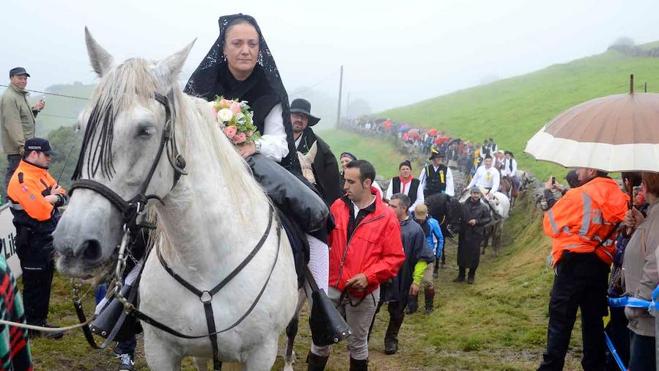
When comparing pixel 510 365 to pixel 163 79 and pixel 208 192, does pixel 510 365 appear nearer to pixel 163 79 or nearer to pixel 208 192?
pixel 208 192

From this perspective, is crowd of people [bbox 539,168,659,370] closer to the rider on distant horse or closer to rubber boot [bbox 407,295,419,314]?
rubber boot [bbox 407,295,419,314]

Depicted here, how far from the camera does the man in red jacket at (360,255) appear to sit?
4922mm

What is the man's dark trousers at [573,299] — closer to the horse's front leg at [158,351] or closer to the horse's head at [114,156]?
the horse's front leg at [158,351]

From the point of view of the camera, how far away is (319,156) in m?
5.80

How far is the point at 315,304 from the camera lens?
12.8 feet

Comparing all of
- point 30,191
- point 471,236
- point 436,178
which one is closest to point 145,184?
point 30,191

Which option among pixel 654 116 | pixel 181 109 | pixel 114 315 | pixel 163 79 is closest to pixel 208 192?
pixel 181 109

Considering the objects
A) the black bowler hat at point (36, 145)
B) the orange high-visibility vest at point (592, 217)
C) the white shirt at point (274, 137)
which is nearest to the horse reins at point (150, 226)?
the white shirt at point (274, 137)

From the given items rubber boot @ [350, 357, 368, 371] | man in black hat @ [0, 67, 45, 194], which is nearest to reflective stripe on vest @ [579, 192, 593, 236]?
rubber boot @ [350, 357, 368, 371]

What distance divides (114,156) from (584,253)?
4.17 meters

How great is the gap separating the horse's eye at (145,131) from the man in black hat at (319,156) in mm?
3403

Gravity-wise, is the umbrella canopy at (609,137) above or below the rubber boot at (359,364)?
above

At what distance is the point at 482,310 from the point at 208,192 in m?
6.97

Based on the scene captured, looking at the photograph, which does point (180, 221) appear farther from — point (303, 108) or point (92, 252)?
point (303, 108)
